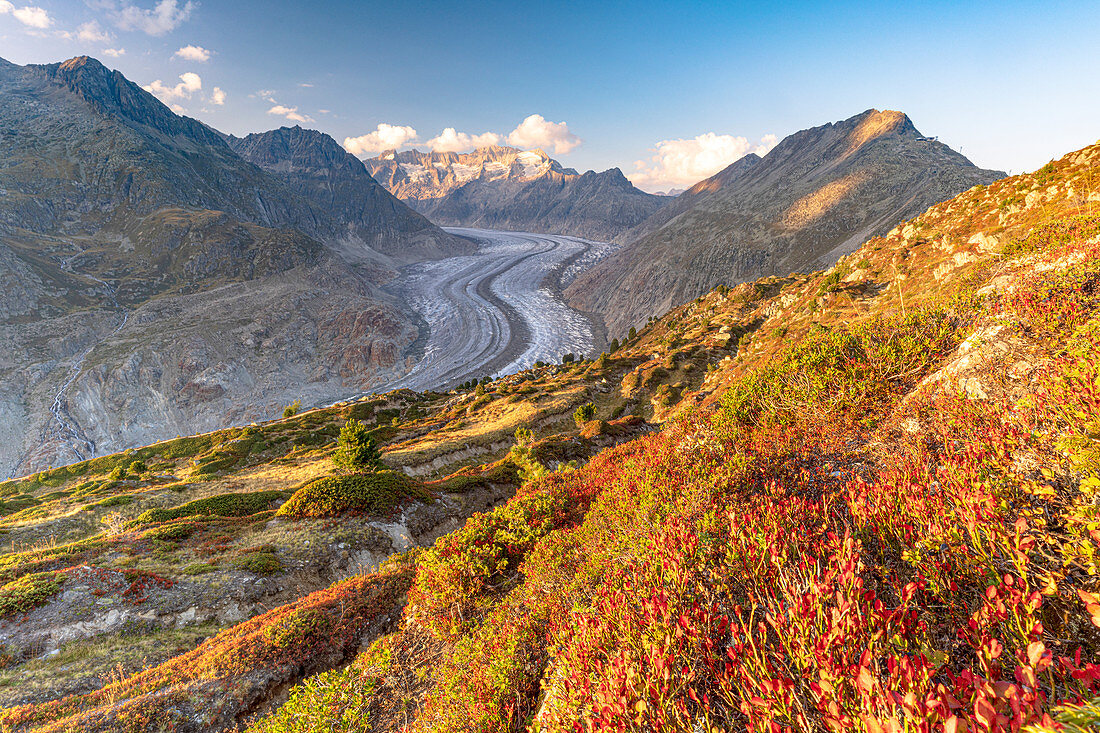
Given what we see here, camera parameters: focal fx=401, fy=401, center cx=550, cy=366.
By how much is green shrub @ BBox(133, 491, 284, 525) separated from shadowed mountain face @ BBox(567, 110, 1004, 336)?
105384 mm

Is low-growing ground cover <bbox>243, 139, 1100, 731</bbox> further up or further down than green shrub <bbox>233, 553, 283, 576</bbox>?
further up

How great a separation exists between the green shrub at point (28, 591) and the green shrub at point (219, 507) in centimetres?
655

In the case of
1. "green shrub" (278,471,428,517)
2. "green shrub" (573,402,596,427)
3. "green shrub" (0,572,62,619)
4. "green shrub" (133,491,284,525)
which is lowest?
"green shrub" (573,402,596,427)

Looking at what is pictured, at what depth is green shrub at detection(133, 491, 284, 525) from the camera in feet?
62.1

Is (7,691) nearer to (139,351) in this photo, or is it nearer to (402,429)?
(402,429)

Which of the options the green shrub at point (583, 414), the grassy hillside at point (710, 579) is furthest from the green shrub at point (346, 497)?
the green shrub at point (583, 414)

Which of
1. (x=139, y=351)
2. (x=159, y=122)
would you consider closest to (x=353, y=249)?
(x=159, y=122)

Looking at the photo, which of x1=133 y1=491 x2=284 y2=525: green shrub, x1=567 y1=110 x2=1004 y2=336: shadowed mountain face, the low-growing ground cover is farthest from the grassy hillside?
x1=567 y1=110 x2=1004 y2=336: shadowed mountain face

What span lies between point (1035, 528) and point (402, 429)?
43.6m

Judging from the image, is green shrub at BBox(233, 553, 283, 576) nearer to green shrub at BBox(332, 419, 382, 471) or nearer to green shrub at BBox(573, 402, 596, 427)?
green shrub at BBox(332, 419, 382, 471)

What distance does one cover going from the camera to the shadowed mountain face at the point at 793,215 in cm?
9212

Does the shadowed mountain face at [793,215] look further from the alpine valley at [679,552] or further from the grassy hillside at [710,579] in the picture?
the grassy hillside at [710,579]

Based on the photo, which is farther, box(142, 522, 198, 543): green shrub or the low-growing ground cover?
box(142, 522, 198, 543): green shrub

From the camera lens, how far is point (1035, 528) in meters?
3.80
